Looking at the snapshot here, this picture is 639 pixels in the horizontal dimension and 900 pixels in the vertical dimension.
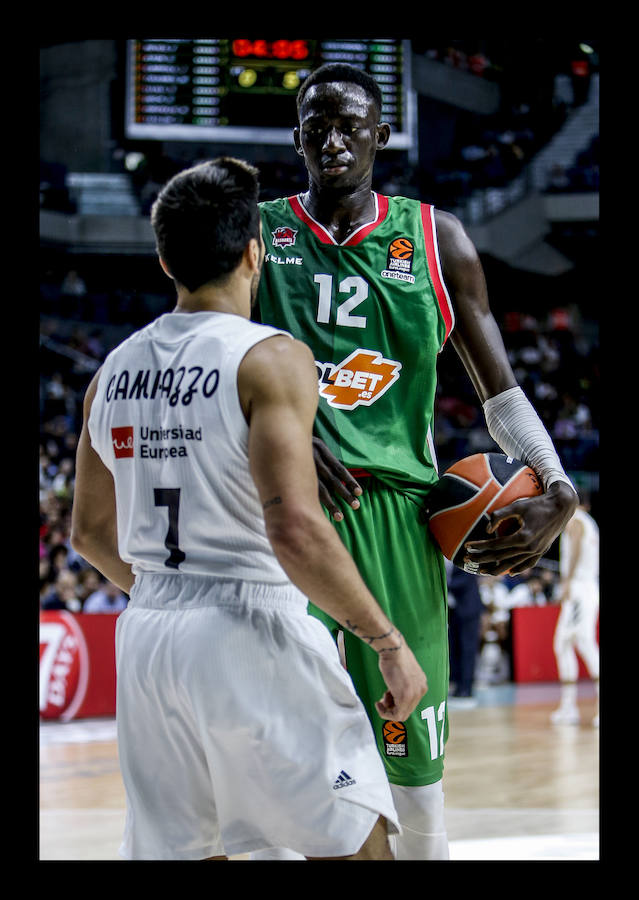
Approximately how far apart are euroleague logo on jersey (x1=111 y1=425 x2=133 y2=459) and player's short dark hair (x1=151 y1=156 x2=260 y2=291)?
0.37 metres

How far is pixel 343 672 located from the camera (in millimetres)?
2301

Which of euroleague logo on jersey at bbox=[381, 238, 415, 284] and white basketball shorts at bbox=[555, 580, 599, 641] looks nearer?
euroleague logo on jersey at bbox=[381, 238, 415, 284]

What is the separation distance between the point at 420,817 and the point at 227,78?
12862mm

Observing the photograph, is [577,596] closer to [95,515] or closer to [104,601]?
[104,601]

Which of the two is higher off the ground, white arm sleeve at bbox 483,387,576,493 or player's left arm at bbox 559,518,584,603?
white arm sleeve at bbox 483,387,576,493

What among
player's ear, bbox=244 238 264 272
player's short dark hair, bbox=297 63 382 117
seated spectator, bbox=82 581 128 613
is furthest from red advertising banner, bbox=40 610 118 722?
player's ear, bbox=244 238 264 272

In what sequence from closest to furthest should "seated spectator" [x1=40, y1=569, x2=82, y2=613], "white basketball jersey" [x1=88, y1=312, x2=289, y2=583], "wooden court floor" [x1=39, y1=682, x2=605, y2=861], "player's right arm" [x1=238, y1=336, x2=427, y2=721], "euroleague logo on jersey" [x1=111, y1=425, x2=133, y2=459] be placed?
"player's right arm" [x1=238, y1=336, x2=427, y2=721] < "white basketball jersey" [x1=88, y1=312, x2=289, y2=583] < "euroleague logo on jersey" [x1=111, y1=425, x2=133, y2=459] < "wooden court floor" [x1=39, y1=682, x2=605, y2=861] < "seated spectator" [x1=40, y1=569, x2=82, y2=613]

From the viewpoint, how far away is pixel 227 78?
1422 cm

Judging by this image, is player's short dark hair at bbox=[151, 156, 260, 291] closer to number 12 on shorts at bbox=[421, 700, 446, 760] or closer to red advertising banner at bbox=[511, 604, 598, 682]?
number 12 on shorts at bbox=[421, 700, 446, 760]

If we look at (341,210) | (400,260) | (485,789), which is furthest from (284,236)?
(485,789)

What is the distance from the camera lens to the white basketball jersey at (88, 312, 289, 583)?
223 cm

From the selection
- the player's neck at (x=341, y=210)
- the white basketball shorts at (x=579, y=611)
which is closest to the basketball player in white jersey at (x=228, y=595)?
the player's neck at (x=341, y=210)

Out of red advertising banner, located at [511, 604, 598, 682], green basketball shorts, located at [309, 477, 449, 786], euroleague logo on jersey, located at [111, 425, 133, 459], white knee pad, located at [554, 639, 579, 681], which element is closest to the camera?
euroleague logo on jersey, located at [111, 425, 133, 459]
